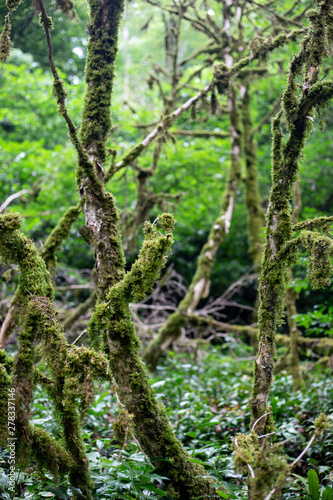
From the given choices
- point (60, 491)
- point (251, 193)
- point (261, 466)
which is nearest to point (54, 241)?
point (60, 491)

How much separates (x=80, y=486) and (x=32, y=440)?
35 centimetres

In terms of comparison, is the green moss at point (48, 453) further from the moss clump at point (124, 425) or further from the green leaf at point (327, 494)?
the green leaf at point (327, 494)

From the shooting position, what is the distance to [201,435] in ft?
9.67

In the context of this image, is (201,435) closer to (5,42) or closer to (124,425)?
(124,425)

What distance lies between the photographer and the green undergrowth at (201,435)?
1.97m

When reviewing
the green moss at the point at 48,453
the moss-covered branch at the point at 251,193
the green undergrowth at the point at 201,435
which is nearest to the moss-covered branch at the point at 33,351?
the green moss at the point at 48,453

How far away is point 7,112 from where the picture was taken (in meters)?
10.5

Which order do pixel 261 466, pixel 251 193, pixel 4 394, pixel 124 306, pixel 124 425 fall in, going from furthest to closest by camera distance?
1. pixel 251 193
2. pixel 124 306
3. pixel 124 425
4. pixel 4 394
5. pixel 261 466

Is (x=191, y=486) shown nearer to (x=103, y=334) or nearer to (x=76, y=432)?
(x=76, y=432)

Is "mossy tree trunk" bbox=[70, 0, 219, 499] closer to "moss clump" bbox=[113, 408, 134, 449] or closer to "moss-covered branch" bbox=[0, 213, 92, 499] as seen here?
"moss clump" bbox=[113, 408, 134, 449]

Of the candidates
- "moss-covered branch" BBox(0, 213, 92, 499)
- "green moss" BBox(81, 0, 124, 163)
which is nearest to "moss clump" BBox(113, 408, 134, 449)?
"moss-covered branch" BBox(0, 213, 92, 499)

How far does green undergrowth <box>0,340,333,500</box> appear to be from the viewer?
6.45ft


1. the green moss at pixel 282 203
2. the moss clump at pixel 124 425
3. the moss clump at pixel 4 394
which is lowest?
the moss clump at pixel 124 425

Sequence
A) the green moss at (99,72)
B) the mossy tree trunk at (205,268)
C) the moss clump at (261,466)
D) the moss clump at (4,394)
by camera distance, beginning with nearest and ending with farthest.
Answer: the moss clump at (261,466) < the moss clump at (4,394) < the green moss at (99,72) < the mossy tree trunk at (205,268)
